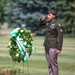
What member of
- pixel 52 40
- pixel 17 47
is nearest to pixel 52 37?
pixel 52 40

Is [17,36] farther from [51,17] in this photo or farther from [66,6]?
[66,6]

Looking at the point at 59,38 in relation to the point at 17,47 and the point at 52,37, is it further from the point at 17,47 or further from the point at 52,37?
the point at 17,47

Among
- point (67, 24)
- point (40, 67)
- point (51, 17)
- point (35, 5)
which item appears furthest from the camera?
point (35, 5)

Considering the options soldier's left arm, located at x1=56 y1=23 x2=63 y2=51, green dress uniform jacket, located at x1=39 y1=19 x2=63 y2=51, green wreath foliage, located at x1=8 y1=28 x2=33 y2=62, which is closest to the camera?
soldier's left arm, located at x1=56 y1=23 x2=63 y2=51

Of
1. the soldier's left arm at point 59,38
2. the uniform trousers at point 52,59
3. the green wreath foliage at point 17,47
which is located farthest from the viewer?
the green wreath foliage at point 17,47

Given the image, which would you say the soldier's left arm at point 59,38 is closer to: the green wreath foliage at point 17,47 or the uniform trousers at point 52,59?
the uniform trousers at point 52,59

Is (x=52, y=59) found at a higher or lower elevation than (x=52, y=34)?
lower

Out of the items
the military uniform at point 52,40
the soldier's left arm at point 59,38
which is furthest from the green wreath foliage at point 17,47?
the soldier's left arm at point 59,38

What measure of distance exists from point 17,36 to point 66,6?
53325 millimetres

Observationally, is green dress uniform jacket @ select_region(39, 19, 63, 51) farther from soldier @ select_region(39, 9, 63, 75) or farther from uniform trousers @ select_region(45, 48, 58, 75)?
uniform trousers @ select_region(45, 48, 58, 75)

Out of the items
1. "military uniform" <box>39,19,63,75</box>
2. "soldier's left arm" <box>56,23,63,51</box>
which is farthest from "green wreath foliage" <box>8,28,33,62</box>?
"soldier's left arm" <box>56,23,63,51</box>

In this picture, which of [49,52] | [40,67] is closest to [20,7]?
[40,67]

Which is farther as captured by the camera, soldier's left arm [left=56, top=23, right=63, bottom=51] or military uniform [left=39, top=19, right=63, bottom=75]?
military uniform [left=39, top=19, right=63, bottom=75]

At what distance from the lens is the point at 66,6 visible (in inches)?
2514
